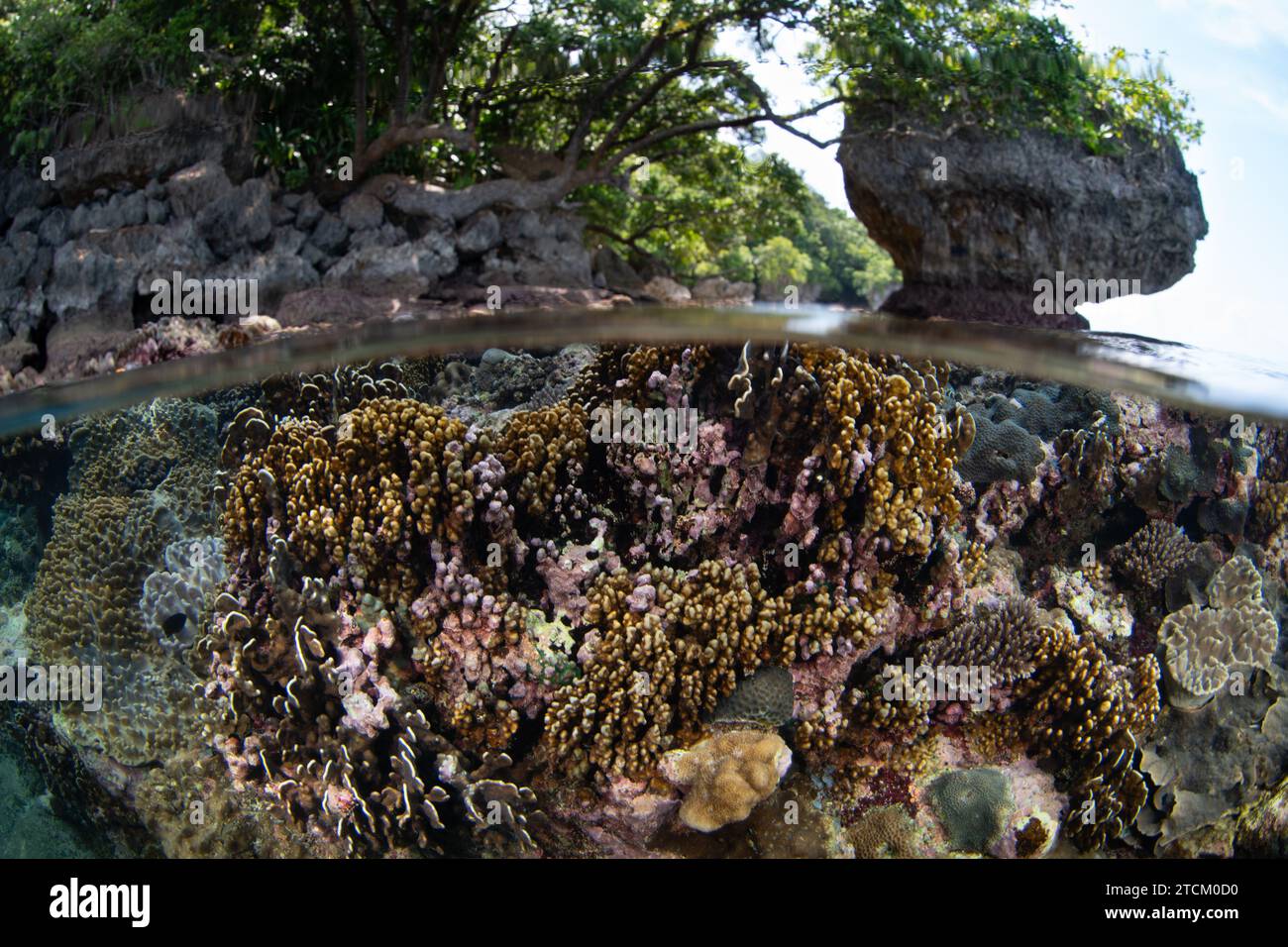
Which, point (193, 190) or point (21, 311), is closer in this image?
point (21, 311)

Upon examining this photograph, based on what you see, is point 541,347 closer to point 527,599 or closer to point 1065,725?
point 527,599

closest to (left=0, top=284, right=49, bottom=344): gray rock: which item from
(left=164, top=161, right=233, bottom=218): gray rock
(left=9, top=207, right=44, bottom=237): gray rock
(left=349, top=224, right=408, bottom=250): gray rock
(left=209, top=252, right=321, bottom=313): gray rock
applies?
(left=9, top=207, right=44, bottom=237): gray rock

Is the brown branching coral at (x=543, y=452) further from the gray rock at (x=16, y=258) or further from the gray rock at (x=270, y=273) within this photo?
the gray rock at (x=16, y=258)

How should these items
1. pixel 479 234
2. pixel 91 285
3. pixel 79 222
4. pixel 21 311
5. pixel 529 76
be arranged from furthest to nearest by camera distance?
1. pixel 529 76
2. pixel 479 234
3. pixel 79 222
4. pixel 21 311
5. pixel 91 285

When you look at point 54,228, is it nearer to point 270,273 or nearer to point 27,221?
point 27,221

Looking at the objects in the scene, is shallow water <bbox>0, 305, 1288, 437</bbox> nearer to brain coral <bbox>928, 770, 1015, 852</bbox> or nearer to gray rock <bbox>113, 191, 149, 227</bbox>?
brain coral <bbox>928, 770, 1015, 852</bbox>

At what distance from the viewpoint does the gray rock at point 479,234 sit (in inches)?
607

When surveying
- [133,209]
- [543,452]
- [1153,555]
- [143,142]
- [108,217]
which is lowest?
[1153,555]

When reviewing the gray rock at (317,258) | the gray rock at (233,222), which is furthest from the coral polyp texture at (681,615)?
the gray rock at (233,222)

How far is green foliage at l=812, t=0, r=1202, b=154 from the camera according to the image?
14.9m

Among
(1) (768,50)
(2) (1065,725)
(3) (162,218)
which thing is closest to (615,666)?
(2) (1065,725)

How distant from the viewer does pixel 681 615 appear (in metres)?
4.61

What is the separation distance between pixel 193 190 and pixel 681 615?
12691mm

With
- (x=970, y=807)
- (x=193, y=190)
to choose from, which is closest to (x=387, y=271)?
(x=193, y=190)
